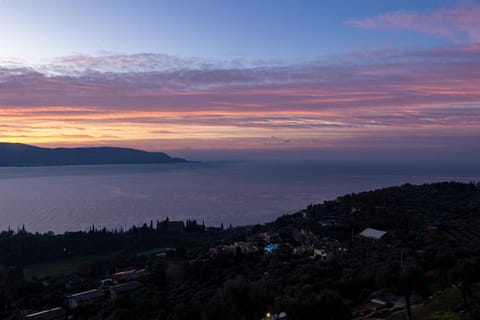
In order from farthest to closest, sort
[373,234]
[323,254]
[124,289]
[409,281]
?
[373,234] → [323,254] → [124,289] → [409,281]

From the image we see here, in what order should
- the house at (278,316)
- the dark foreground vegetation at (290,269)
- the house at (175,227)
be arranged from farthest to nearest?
the house at (175,227) → the dark foreground vegetation at (290,269) → the house at (278,316)

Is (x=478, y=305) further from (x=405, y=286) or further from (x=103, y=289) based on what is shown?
(x=103, y=289)

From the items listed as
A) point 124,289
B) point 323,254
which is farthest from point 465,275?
point 124,289

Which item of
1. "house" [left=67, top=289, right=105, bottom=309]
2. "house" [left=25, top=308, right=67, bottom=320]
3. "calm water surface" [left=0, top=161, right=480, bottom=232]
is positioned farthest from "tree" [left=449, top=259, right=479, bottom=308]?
"calm water surface" [left=0, top=161, right=480, bottom=232]

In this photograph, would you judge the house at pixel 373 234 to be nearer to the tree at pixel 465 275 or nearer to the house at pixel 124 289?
the house at pixel 124 289

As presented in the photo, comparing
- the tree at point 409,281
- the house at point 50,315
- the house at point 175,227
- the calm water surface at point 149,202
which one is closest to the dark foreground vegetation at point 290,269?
the tree at point 409,281

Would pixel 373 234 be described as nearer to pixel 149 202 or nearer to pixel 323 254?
pixel 323 254
